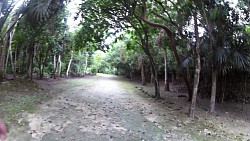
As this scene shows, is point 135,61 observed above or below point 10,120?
above

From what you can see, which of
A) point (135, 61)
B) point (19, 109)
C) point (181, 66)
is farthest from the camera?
point (135, 61)

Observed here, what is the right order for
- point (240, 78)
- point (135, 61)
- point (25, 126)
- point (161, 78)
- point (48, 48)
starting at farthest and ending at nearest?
point (161, 78), point (135, 61), point (48, 48), point (240, 78), point (25, 126)

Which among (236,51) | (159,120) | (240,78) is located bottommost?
(159,120)

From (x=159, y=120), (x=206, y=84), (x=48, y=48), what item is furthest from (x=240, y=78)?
(x=48, y=48)

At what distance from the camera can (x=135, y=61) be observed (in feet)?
86.3

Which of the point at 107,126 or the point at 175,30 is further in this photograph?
the point at 175,30

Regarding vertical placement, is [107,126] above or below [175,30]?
below

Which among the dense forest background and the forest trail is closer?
the forest trail

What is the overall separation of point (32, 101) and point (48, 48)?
11664mm

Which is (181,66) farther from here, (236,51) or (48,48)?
(48,48)

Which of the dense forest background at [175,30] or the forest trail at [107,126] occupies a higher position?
the dense forest background at [175,30]

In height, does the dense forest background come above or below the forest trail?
above

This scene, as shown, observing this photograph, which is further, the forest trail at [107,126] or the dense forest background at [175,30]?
the dense forest background at [175,30]

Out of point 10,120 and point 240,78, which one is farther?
point 240,78
